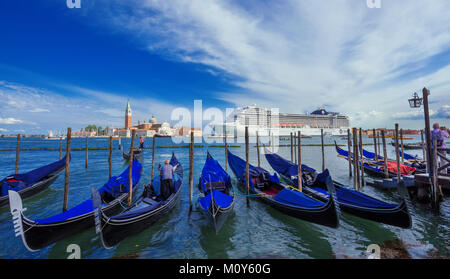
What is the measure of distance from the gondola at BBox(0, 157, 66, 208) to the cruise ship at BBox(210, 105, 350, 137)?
30387mm

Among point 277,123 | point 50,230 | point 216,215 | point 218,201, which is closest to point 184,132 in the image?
point 277,123

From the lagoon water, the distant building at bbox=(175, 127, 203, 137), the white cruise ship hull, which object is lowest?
the lagoon water

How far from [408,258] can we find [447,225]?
6.12 feet

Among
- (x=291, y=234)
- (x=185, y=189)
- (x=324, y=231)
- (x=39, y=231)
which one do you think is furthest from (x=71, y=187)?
(x=324, y=231)

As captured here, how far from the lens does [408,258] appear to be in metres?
2.89

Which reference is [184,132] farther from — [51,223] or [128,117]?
[51,223]

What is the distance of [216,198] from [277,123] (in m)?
42.8

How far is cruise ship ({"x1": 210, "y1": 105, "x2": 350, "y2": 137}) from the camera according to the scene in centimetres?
4084

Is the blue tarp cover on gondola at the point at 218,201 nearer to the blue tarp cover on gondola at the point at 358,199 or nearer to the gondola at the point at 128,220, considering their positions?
the gondola at the point at 128,220

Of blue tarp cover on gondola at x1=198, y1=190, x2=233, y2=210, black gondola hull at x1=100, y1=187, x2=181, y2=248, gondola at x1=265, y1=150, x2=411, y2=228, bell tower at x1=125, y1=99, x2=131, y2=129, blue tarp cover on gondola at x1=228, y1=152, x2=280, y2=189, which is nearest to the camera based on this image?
black gondola hull at x1=100, y1=187, x2=181, y2=248

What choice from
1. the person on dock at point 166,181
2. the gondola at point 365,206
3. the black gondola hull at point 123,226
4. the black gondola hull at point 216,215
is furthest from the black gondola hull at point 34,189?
the gondola at point 365,206

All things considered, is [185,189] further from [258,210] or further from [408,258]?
[408,258]

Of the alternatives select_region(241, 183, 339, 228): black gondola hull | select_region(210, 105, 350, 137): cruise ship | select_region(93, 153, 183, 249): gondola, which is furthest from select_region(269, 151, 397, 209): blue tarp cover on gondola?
select_region(210, 105, 350, 137): cruise ship

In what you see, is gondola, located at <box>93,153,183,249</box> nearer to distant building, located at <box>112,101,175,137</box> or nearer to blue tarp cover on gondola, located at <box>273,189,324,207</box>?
blue tarp cover on gondola, located at <box>273,189,324,207</box>
